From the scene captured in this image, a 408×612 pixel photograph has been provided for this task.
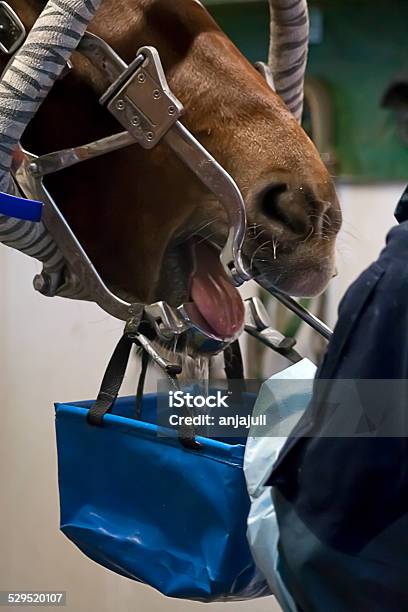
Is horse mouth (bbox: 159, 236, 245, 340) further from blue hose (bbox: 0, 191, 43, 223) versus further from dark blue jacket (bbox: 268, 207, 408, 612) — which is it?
dark blue jacket (bbox: 268, 207, 408, 612)

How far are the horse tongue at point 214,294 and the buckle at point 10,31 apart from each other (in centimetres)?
20

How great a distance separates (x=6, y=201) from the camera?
60 centimetres

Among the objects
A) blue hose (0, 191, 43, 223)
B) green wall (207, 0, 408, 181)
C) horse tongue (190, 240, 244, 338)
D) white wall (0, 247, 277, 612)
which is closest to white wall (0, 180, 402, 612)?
white wall (0, 247, 277, 612)

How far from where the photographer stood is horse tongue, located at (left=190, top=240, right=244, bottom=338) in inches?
26.7

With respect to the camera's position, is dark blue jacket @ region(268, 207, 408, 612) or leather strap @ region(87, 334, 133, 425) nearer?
dark blue jacket @ region(268, 207, 408, 612)

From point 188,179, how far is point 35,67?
5.1 inches

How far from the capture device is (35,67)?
61cm

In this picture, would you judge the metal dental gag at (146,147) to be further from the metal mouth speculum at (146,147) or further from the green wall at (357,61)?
the green wall at (357,61)

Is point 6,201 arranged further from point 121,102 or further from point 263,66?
point 263,66

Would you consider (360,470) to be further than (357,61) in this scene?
No

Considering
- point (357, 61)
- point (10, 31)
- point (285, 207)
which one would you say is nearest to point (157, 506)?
point (285, 207)

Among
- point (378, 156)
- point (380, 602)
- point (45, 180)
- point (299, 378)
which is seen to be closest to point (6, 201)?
point (45, 180)

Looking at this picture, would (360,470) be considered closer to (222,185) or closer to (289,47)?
(222,185)

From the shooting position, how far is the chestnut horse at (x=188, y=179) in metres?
0.62
